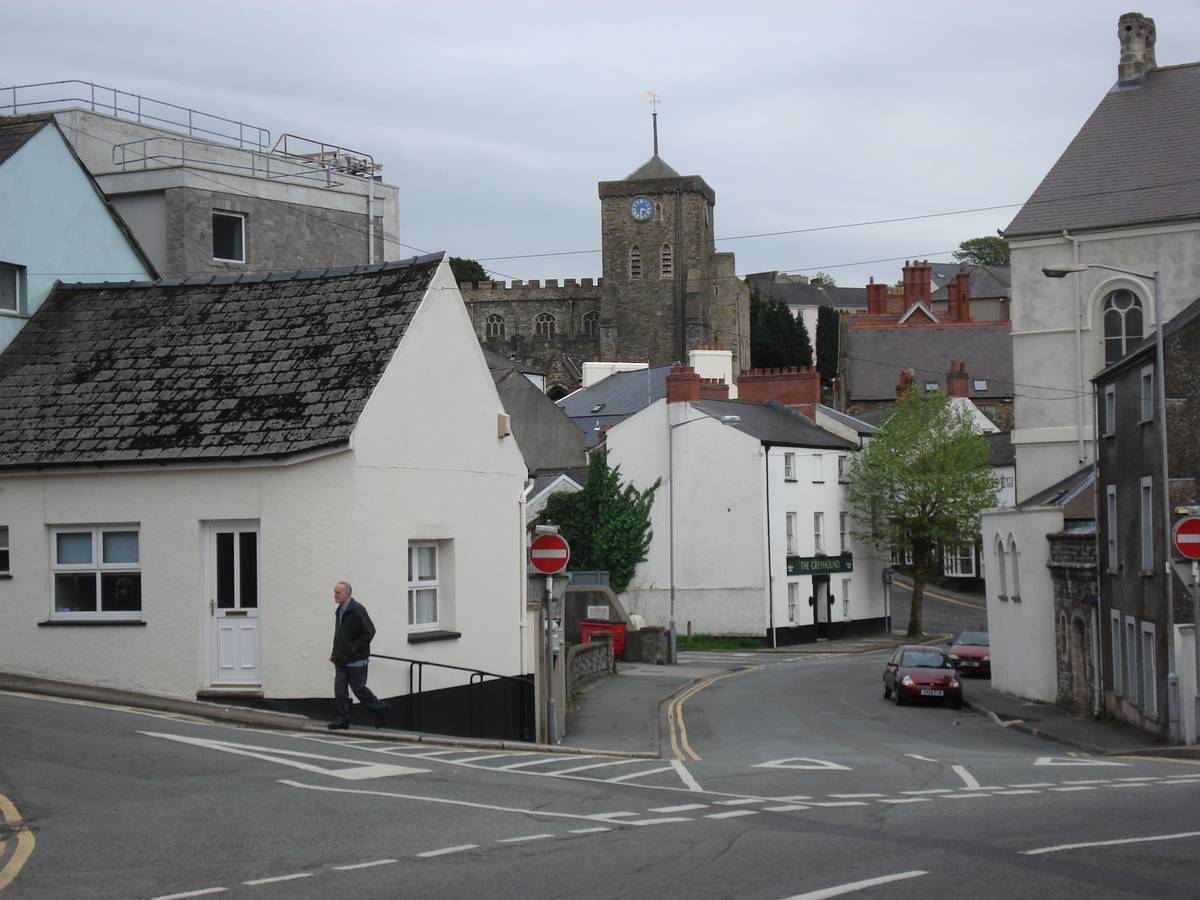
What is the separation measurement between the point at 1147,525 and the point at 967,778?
10.6 meters

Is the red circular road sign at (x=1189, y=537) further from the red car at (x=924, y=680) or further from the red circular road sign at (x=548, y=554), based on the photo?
the red car at (x=924, y=680)

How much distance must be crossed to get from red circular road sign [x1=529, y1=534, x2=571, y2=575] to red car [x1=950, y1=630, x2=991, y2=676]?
2429cm

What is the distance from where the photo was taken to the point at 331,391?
685 inches

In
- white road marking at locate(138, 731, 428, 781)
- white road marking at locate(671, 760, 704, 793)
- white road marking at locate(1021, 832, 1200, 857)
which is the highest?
white road marking at locate(138, 731, 428, 781)

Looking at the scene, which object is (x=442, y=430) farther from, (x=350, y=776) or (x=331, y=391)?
(x=350, y=776)

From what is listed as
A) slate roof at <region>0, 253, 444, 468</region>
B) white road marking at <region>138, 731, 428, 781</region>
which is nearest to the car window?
slate roof at <region>0, 253, 444, 468</region>

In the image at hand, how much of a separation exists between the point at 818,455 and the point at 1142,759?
37.2 metres

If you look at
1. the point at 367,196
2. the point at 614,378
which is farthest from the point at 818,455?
the point at 367,196

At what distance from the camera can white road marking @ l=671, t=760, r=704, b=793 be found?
1356cm

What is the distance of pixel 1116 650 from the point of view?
87.5 ft

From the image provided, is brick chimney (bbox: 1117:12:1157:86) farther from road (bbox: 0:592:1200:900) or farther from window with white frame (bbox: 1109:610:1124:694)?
road (bbox: 0:592:1200:900)

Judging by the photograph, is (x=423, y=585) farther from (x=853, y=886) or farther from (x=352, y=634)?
(x=853, y=886)

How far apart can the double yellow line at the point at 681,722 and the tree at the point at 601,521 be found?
12.9 meters

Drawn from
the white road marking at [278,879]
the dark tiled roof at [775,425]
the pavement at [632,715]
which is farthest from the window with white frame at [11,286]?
the dark tiled roof at [775,425]
